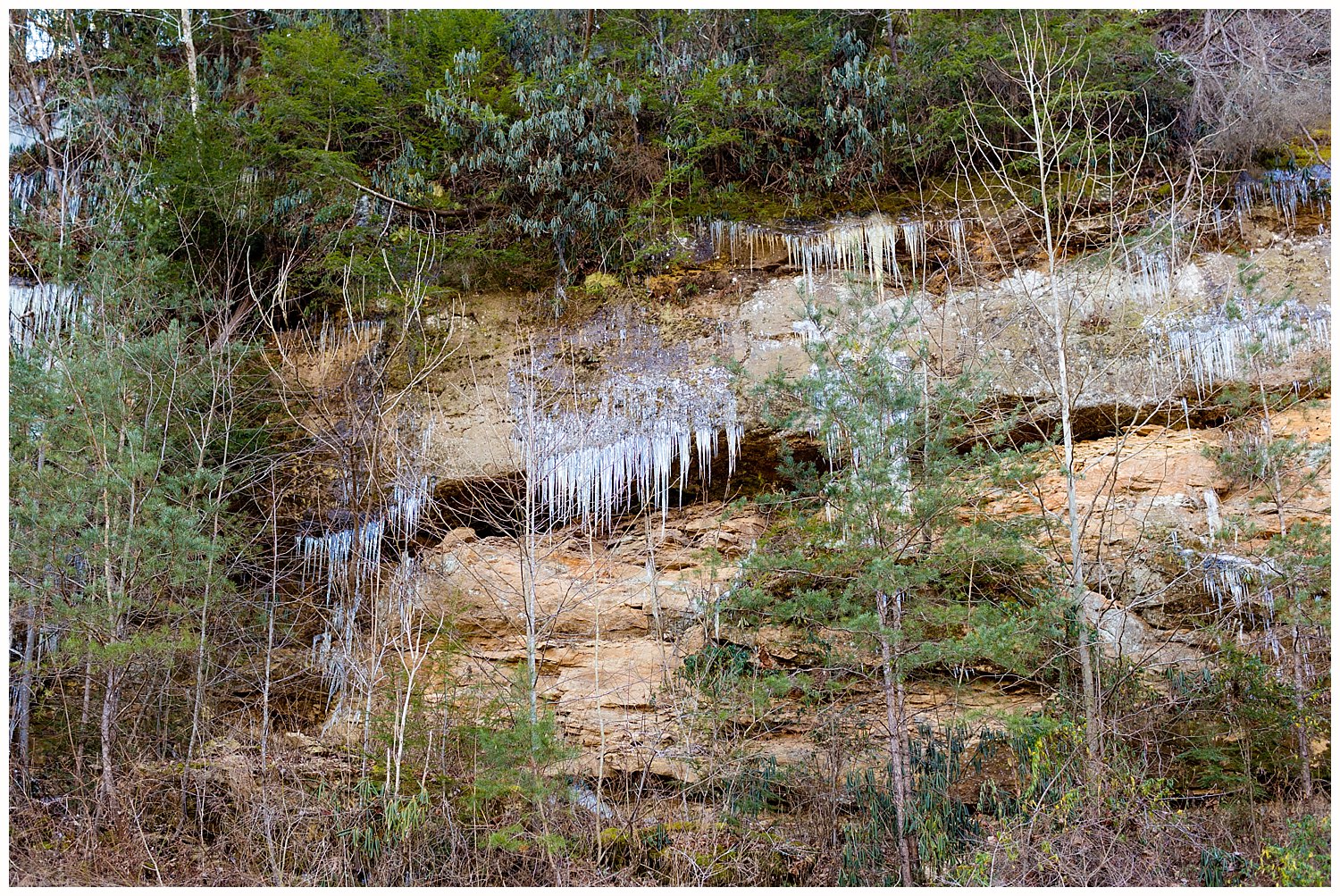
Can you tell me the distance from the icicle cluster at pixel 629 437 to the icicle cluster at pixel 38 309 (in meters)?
5.59

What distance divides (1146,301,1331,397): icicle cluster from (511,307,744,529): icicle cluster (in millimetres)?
5037

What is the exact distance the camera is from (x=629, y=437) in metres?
11.2

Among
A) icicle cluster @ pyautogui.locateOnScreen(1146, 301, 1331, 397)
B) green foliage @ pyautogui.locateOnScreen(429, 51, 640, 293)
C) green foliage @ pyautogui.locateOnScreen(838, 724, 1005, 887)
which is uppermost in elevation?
green foliage @ pyautogui.locateOnScreen(429, 51, 640, 293)

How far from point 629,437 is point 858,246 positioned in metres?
Answer: 3.88

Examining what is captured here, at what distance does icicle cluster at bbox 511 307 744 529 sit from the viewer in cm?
1115

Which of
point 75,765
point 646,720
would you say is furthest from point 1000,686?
point 75,765

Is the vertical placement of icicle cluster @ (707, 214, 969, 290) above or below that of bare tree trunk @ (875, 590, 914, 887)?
above

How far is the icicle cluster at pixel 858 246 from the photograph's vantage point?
11883mm

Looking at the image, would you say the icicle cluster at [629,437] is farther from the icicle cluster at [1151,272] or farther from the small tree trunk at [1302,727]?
the small tree trunk at [1302,727]

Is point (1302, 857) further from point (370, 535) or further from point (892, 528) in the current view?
point (370, 535)

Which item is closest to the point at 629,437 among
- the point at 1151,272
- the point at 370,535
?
the point at 370,535

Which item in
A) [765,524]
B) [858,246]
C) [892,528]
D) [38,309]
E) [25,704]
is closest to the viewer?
[892,528]

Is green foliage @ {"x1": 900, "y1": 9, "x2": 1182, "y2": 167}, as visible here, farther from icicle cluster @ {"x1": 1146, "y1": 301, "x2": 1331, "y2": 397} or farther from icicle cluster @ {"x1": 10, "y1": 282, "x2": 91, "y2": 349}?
icicle cluster @ {"x1": 10, "y1": 282, "x2": 91, "y2": 349}

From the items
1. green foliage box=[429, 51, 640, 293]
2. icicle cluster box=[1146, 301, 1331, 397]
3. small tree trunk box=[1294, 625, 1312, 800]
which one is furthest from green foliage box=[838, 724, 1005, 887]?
green foliage box=[429, 51, 640, 293]
